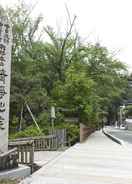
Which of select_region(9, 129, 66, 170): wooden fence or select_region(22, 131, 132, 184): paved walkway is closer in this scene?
select_region(22, 131, 132, 184): paved walkway

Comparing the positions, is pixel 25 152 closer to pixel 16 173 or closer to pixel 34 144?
pixel 16 173

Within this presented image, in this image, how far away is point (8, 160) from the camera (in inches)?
369

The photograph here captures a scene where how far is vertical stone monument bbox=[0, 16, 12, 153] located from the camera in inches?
393

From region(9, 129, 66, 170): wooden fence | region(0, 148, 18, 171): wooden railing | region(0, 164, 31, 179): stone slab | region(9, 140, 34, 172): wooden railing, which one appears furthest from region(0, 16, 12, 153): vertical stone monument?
region(9, 129, 66, 170): wooden fence

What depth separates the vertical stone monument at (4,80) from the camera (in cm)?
998

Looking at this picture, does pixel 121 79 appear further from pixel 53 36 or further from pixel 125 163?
pixel 125 163

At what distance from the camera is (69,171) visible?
10.5 meters

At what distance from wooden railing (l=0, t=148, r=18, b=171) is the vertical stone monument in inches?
16.2

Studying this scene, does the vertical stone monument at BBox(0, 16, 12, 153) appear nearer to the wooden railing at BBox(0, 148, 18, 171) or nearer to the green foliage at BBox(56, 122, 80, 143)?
the wooden railing at BBox(0, 148, 18, 171)

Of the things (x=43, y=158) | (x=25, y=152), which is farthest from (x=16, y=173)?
(x=43, y=158)

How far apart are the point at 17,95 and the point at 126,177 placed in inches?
537

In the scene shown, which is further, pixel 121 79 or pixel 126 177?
pixel 121 79

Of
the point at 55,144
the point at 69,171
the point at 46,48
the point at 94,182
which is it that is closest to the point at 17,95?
the point at 55,144

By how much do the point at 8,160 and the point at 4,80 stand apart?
7.53 ft
